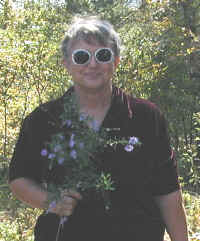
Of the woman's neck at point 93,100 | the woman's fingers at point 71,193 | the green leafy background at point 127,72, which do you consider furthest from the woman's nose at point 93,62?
the green leafy background at point 127,72

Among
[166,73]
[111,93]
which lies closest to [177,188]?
[111,93]

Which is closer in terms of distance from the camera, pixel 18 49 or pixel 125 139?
pixel 125 139

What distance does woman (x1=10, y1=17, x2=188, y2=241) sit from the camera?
192 centimetres

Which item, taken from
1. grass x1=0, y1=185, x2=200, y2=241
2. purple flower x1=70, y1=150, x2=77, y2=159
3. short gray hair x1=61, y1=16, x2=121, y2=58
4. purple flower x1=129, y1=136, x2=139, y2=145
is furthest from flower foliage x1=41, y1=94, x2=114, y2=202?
grass x1=0, y1=185, x2=200, y2=241

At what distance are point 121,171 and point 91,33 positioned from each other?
24.8 inches

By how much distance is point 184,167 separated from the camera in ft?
22.8

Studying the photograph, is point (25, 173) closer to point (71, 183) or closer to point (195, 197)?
point (71, 183)

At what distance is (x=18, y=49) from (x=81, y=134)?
12.6 feet

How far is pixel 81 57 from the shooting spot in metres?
2.01

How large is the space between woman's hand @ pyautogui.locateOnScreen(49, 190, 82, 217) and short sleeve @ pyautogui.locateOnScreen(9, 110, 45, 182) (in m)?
0.25

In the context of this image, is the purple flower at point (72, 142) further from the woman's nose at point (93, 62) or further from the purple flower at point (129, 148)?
the woman's nose at point (93, 62)

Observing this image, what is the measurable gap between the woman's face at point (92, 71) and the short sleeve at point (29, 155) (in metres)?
0.28

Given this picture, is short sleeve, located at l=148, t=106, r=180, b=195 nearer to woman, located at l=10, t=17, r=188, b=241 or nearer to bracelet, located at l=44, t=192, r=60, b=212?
woman, located at l=10, t=17, r=188, b=241

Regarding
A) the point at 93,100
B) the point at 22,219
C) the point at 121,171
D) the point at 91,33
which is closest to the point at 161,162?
the point at 121,171
